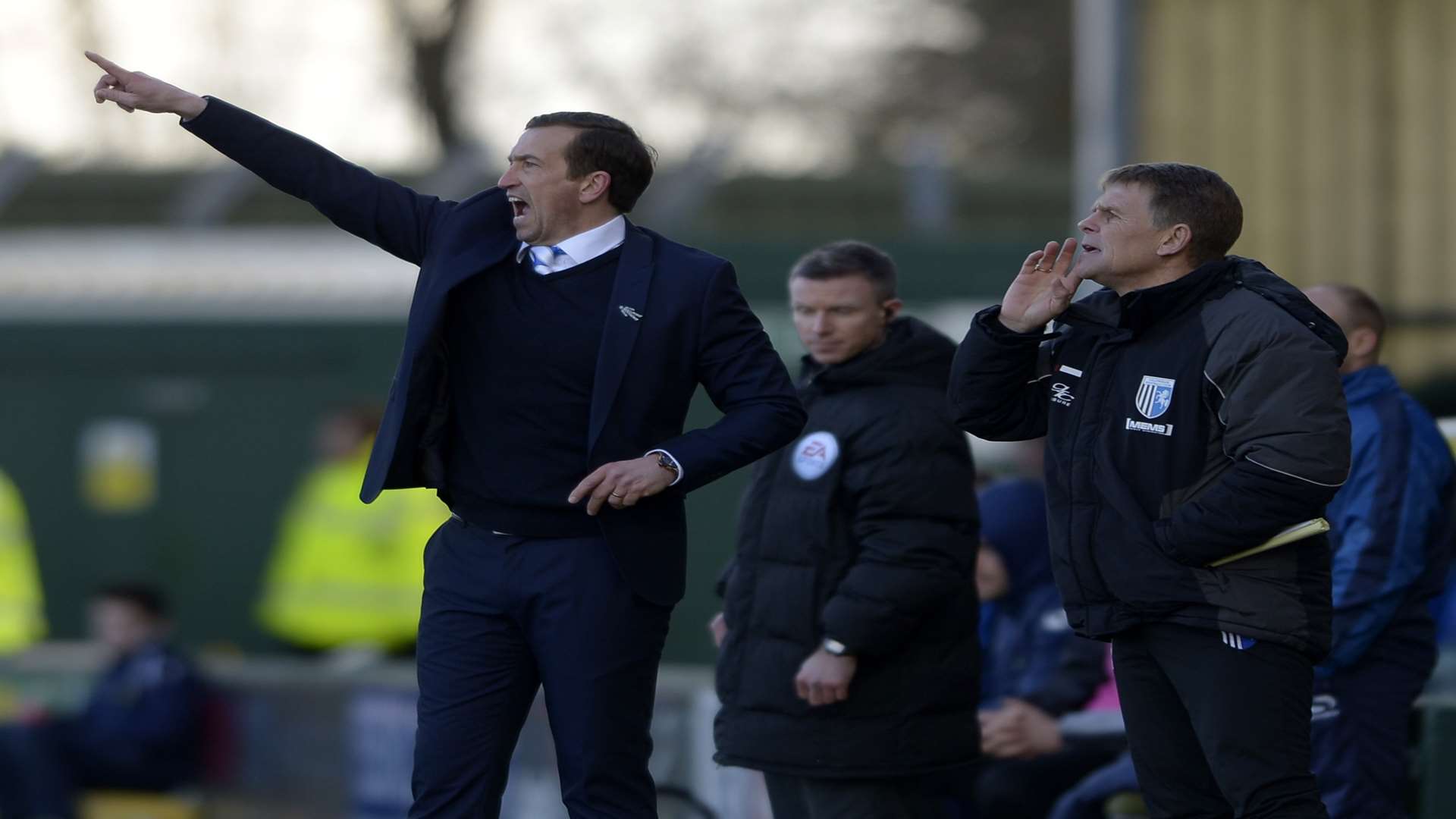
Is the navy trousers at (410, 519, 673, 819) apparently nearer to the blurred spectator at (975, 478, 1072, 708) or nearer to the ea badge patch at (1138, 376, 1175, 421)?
the ea badge patch at (1138, 376, 1175, 421)

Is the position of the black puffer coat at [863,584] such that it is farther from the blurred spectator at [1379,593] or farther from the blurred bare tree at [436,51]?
the blurred bare tree at [436,51]

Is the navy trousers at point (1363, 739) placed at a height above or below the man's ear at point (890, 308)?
below

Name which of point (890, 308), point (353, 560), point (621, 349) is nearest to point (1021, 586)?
point (890, 308)

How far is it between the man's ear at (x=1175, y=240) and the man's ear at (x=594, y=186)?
104cm

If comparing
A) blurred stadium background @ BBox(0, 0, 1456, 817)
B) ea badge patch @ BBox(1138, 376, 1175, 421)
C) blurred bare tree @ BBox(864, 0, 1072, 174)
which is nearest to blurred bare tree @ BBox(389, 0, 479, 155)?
blurred stadium background @ BBox(0, 0, 1456, 817)

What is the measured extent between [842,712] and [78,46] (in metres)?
16.6

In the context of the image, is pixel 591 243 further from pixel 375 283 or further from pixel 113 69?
pixel 375 283

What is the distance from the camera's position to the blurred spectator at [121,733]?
7332mm

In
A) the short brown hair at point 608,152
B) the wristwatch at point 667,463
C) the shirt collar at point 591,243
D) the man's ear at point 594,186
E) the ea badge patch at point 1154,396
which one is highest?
the short brown hair at point 608,152

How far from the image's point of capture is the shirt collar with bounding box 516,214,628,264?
3.79 m

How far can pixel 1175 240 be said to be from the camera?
3.57 metres

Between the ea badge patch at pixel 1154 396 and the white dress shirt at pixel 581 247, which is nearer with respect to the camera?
the ea badge patch at pixel 1154 396

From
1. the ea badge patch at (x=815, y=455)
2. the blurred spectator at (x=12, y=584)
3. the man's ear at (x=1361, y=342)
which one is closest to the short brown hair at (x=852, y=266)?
the ea badge patch at (x=815, y=455)

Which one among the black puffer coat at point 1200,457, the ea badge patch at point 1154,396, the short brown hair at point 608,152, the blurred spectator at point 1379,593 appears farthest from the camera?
the blurred spectator at point 1379,593
